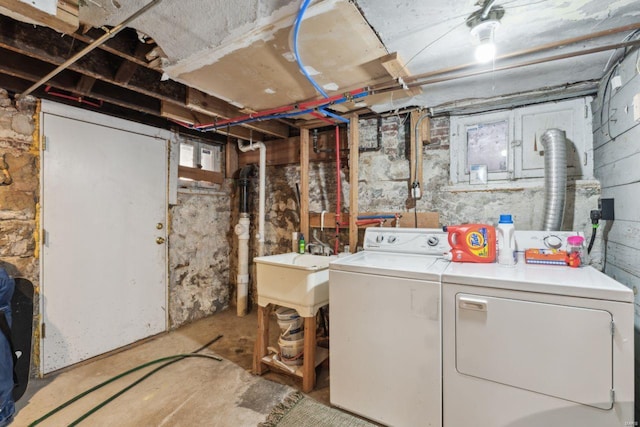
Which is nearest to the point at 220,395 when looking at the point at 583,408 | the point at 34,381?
the point at 34,381

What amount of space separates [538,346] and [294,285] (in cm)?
137

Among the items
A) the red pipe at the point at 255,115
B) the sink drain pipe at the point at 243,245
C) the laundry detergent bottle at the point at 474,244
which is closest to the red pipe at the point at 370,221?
the laundry detergent bottle at the point at 474,244

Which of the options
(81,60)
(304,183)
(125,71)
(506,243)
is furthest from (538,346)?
(81,60)

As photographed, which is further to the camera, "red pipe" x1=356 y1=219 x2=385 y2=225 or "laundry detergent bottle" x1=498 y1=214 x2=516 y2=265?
"red pipe" x1=356 y1=219 x2=385 y2=225

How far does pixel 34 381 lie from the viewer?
2.09 m

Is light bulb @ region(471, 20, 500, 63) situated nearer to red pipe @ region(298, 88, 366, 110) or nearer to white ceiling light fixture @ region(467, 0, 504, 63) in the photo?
white ceiling light fixture @ region(467, 0, 504, 63)

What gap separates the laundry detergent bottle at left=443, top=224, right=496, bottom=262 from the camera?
1.68 m

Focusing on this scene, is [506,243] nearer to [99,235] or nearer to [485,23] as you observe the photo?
[485,23]

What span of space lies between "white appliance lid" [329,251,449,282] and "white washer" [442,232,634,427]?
110 millimetres

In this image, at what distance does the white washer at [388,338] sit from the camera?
149 centimetres

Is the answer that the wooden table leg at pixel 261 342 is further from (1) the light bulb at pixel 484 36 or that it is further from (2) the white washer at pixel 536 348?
(1) the light bulb at pixel 484 36

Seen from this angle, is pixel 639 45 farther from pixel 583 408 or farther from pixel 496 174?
pixel 583 408

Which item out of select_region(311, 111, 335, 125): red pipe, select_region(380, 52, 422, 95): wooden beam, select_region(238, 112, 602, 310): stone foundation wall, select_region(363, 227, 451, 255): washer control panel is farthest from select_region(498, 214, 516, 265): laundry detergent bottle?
select_region(311, 111, 335, 125): red pipe

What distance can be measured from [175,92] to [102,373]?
7.37ft
